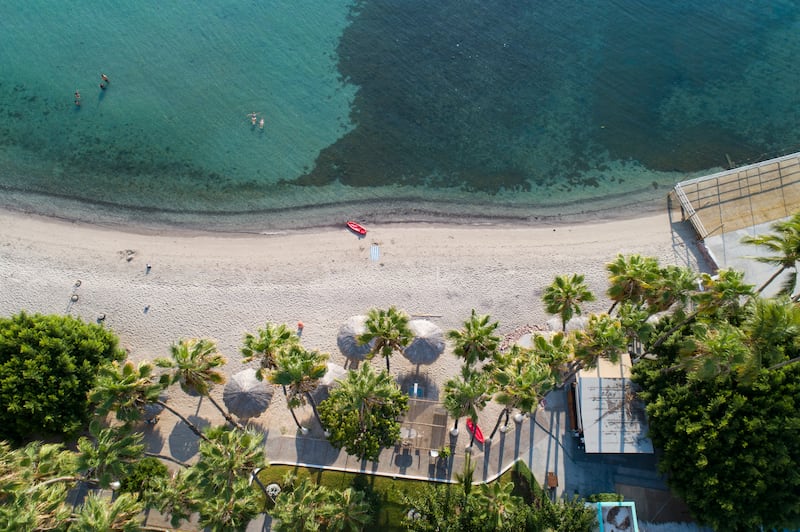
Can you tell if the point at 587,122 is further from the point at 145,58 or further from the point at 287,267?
the point at 145,58

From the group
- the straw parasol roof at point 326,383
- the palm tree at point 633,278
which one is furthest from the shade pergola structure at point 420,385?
the palm tree at point 633,278

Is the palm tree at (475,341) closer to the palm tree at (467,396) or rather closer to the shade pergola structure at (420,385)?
the palm tree at (467,396)

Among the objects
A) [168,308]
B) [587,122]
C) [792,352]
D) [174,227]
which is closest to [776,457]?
[792,352]

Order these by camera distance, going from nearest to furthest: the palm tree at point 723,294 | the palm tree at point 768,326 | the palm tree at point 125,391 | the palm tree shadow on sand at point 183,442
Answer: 1. the palm tree at point 768,326
2. the palm tree at point 125,391
3. the palm tree at point 723,294
4. the palm tree shadow on sand at point 183,442

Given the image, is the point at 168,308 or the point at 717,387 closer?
the point at 717,387

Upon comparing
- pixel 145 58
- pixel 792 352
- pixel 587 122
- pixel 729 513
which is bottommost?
pixel 729 513

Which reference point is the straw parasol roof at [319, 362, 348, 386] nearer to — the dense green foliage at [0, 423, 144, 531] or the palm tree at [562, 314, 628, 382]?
the dense green foliage at [0, 423, 144, 531]

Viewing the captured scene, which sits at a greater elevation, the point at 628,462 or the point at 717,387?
the point at 717,387

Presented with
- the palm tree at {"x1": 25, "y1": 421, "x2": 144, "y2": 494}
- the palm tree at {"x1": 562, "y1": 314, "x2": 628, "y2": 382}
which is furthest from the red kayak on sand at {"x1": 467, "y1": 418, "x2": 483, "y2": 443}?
the palm tree at {"x1": 25, "y1": 421, "x2": 144, "y2": 494}
